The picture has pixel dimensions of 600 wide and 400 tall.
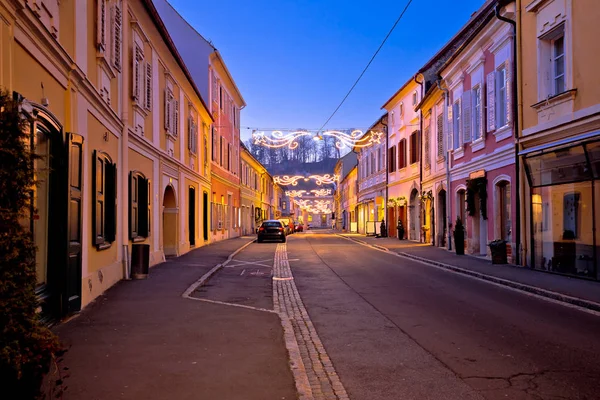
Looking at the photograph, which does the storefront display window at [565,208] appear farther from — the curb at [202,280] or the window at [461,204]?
the curb at [202,280]

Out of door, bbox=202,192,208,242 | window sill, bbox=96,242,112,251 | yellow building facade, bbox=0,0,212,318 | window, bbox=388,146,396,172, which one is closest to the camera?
yellow building facade, bbox=0,0,212,318

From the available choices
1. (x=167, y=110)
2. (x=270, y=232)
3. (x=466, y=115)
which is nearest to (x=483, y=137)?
(x=466, y=115)

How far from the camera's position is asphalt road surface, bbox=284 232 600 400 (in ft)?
16.2

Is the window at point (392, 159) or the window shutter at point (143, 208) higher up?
the window at point (392, 159)

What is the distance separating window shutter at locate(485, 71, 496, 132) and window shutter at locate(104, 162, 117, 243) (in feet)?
39.6

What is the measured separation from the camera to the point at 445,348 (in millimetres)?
6398

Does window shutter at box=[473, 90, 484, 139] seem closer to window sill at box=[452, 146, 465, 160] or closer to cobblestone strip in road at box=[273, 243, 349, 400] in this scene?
window sill at box=[452, 146, 465, 160]

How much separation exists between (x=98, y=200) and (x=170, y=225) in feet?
31.0

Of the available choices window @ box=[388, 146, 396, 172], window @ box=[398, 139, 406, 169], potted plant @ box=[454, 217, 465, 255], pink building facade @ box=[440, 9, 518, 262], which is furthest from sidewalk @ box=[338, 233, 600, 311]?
window @ box=[388, 146, 396, 172]

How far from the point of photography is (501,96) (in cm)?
1678

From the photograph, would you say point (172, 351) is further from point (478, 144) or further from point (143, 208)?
point (478, 144)

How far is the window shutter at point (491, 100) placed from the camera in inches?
671

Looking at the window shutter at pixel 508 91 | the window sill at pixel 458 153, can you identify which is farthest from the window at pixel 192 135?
the window shutter at pixel 508 91

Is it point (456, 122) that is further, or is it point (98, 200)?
point (456, 122)
